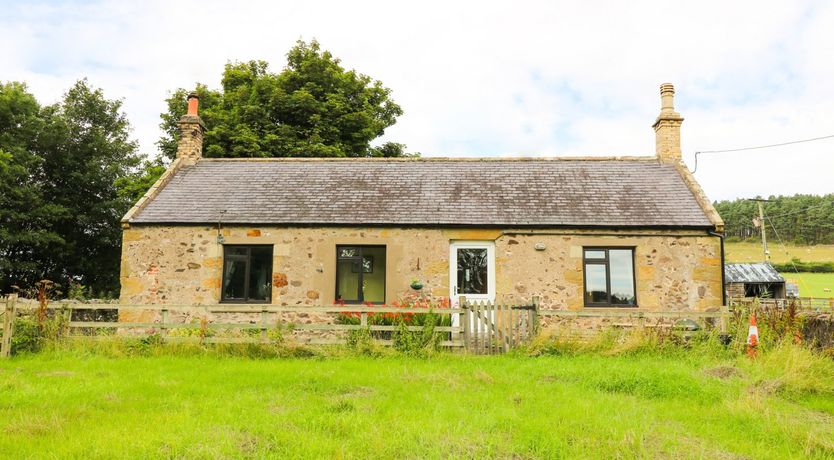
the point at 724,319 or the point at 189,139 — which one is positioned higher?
the point at 189,139

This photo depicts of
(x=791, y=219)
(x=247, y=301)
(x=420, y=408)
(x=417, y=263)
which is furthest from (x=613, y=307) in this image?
(x=791, y=219)

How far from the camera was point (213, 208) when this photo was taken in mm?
13641

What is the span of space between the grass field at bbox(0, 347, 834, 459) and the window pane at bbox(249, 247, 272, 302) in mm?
4536

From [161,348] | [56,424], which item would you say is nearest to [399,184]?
[161,348]

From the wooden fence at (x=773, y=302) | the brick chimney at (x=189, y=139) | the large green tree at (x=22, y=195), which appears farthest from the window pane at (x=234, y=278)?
the large green tree at (x=22, y=195)

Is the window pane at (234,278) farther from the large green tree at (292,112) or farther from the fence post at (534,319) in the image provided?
the large green tree at (292,112)

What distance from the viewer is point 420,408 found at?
5.75m

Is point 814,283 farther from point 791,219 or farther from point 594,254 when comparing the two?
point 594,254

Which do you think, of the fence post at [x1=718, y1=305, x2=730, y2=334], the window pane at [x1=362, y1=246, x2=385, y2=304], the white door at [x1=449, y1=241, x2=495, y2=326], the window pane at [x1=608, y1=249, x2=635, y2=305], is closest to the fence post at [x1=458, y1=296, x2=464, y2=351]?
the white door at [x1=449, y1=241, x2=495, y2=326]

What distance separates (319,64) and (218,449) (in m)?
22.2

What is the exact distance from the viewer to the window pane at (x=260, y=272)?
13172mm

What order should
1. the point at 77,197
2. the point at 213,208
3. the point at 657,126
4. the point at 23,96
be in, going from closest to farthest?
the point at 213,208 < the point at 657,126 < the point at 23,96 < the point at 77,197

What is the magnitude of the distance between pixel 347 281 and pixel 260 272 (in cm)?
229

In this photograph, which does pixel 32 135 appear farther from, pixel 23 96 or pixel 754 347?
pixel 754 347
